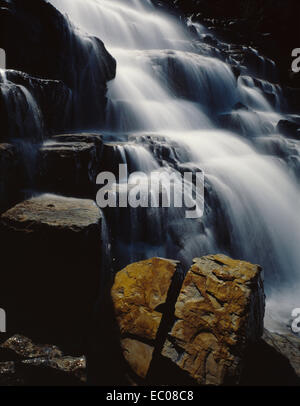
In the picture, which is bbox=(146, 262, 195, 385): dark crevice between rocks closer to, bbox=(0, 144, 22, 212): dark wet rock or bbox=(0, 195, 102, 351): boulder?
bbox=(0, 195, 102, 351): boulder

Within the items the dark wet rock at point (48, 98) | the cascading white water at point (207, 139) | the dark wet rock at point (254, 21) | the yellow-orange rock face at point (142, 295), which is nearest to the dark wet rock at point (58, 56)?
the dark wet rock at point (48, 98)

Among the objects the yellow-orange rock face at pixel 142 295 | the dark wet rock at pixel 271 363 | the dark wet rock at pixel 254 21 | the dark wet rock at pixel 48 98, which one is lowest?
the dark wet rock at pixel 271 363

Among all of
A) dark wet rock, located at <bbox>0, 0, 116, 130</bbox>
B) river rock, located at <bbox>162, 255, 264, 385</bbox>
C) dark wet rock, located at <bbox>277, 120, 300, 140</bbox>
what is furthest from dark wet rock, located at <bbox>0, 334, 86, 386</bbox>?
dark wet rock, located at <bbox>277, 120, 300, 140</bbox>

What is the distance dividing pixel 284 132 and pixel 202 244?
7.67 m

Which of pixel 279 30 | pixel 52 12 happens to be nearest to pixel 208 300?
pixel 52 12

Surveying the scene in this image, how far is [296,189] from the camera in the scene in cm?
751

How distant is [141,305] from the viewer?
2.74 meters

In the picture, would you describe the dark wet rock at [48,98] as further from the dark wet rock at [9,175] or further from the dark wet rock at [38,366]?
the dark wet rock at [38,366]

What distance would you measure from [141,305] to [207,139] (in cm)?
657

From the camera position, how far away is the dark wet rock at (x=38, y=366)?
8.04ft

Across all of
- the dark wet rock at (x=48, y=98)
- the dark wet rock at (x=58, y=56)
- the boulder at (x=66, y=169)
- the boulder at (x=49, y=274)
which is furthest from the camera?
the dark wet rock at (x=58, y=56)

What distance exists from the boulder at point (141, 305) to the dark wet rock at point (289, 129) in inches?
A: 366

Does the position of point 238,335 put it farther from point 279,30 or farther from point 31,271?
point 279,30

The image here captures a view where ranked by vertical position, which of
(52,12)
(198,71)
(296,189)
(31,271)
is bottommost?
(296,189)
